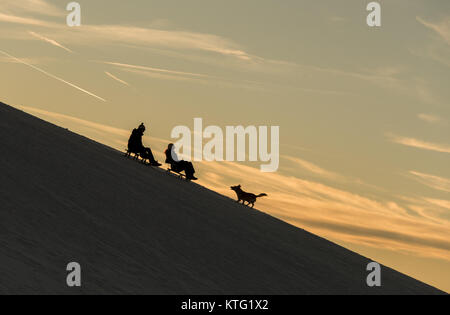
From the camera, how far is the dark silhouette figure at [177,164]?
19297 mm

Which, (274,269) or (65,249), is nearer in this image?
(65,249)

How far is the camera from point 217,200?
19.0m

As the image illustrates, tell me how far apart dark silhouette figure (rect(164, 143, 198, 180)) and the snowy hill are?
42cm

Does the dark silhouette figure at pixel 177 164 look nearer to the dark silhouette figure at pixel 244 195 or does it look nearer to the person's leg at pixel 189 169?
the person's leg at pixel 189 169

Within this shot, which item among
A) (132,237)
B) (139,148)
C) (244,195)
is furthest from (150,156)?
(132,237)

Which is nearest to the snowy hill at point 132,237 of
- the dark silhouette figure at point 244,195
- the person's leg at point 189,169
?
the dark silhouette figure at point 244,195

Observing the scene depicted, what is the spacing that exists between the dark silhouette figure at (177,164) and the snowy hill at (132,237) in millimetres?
418

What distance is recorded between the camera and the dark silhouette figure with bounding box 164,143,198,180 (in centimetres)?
1930

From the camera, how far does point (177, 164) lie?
64.6 ft

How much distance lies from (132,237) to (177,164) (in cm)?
865
